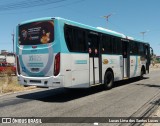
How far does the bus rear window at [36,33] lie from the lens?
10.8m

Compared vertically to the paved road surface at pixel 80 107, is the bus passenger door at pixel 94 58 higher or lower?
higher

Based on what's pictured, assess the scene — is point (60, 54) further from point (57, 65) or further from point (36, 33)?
point (36, 33)

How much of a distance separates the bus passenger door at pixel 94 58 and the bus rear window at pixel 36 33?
242cm

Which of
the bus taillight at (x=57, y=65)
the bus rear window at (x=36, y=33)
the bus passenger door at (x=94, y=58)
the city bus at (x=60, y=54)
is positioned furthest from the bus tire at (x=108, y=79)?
the bus rear window at (x=36, y=33)

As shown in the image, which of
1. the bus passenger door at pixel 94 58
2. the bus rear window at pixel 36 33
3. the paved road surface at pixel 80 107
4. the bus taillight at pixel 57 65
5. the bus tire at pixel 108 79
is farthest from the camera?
the bus tire at pixel 108 79

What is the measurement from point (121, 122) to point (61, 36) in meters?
4.36

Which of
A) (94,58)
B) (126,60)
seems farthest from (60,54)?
(126,60)

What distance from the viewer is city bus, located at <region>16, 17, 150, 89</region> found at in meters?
10.6

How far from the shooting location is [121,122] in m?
7.54

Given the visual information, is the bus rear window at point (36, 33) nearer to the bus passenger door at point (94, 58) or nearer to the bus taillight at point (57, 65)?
the bus taillight at point (57, 65)

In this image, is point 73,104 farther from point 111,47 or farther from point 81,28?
point 111,47

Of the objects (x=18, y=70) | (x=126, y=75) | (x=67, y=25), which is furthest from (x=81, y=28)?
(x=126, y=75)

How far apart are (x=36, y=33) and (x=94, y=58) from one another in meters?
3.17

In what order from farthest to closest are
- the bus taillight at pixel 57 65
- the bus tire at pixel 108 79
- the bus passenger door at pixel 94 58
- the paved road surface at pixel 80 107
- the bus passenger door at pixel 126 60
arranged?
the bus passenger door at pixel 126 60
the bus tire at pixel 108 79
the bus passenger door at pixel 94 58
the bus taillight at pixel 57 65
the paved road surface at pixel 80 107
